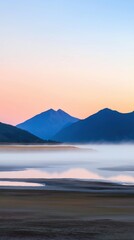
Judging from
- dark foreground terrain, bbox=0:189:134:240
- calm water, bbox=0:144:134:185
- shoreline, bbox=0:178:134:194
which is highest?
calm water, bbox=0:144:134:185

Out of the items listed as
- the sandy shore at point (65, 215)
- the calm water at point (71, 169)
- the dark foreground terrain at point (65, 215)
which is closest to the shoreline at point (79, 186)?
the sandy shore at point (65, 215)

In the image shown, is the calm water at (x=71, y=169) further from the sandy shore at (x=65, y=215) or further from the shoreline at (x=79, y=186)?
the sandy shore at (x=65, y=215)

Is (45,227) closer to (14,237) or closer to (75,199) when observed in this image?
(14,237)

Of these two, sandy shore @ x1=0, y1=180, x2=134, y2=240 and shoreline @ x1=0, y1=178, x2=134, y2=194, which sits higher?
shoreline @ x1=0, y1=178, x2=134, y2=194

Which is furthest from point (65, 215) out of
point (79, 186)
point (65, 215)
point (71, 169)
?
point (71, 169)

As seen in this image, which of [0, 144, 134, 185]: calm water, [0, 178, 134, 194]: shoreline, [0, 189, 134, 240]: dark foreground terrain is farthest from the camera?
[0, 144, 134, 185]: calm water

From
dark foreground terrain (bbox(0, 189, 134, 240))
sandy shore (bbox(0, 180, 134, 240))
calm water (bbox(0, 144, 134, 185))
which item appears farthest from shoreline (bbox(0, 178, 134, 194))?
calm water (bbox(0, 144, 134, 185))

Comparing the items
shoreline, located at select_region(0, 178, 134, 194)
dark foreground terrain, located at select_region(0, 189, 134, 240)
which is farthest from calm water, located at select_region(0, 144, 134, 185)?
dark foreground terrain, located at select_region(0, 189, 134, 240)

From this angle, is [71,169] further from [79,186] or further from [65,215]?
[65,215]

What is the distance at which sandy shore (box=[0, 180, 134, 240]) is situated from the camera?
18906 millimetres

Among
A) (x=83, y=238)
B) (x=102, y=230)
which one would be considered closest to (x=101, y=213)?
(x=102, y=230)

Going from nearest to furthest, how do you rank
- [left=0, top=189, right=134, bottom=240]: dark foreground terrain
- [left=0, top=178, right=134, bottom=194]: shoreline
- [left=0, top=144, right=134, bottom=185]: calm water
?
[left=0, top=189, right=134, bottom=240]: dark foreground terrain → [left=0, top=178, right=134, bottom=194]: shoreline → [left=0, top=144, right=134, bottom=185]: calm water

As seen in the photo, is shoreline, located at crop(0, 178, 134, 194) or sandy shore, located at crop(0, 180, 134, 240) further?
shoreline, located at crop(0, 178, 134, 194)

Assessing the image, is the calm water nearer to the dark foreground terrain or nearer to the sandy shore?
the sandy shore
